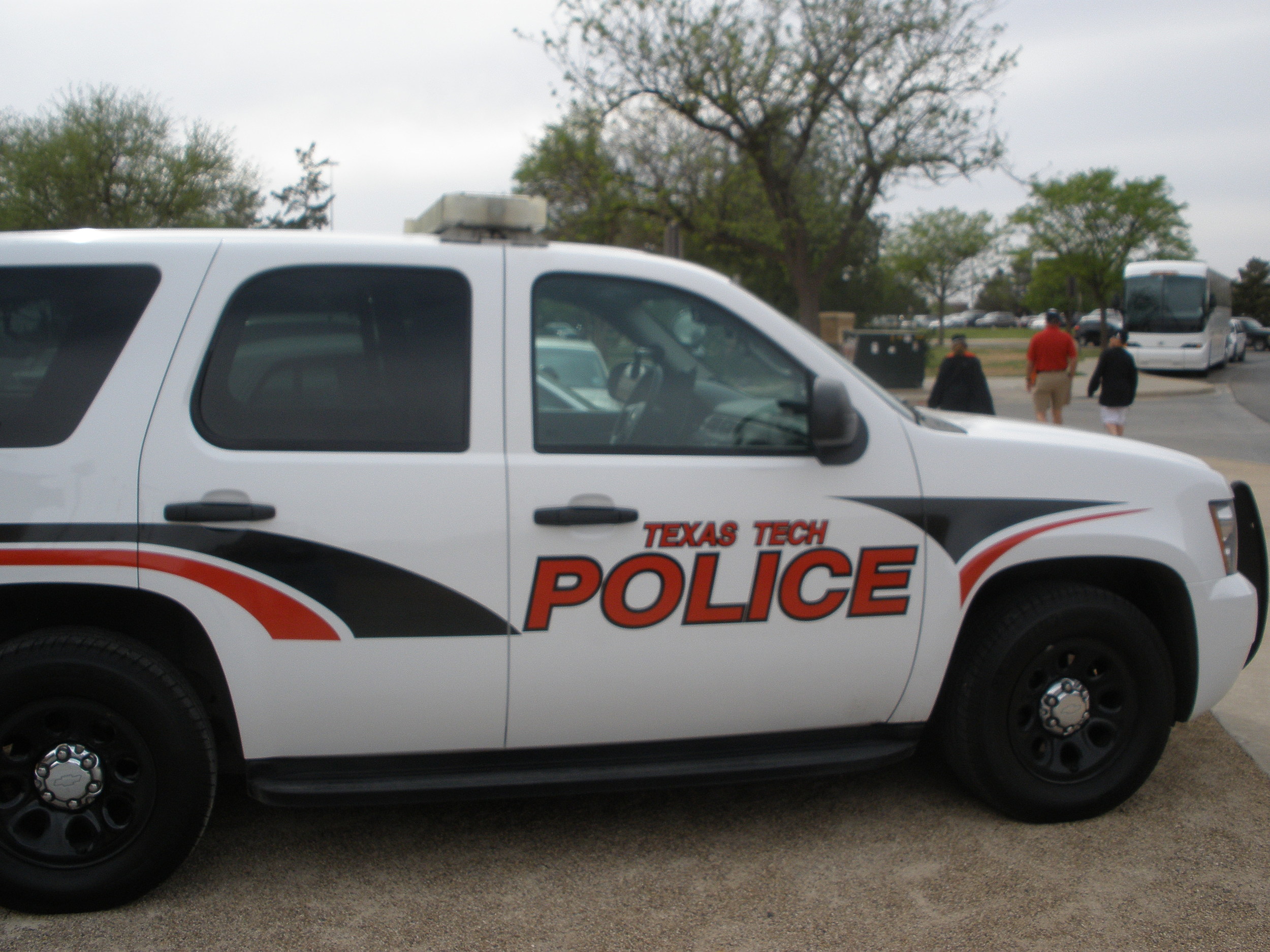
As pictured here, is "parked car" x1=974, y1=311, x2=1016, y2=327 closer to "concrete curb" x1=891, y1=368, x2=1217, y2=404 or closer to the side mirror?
"concrete curb" x1=891, y1=368, x2=1217, y2=404

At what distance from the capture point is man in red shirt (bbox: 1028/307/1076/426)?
1412cm

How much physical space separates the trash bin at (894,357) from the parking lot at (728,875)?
21.1 meters

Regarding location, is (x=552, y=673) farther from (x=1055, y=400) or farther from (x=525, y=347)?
(x=1055, y=400)

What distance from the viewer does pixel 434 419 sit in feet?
9.85

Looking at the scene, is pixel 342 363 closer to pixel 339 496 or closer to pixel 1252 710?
pixel 339 496

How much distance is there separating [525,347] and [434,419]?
33cm

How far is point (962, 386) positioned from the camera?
1130 cm

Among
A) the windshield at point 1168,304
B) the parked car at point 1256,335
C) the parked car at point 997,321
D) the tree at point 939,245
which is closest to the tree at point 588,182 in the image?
the windshield at point 1168,304

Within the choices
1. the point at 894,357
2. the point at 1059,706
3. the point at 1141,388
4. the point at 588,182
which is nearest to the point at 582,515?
the point at 1059,706

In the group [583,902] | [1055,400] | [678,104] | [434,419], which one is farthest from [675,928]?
[678,104]

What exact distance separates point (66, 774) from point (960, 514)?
8.63 ft

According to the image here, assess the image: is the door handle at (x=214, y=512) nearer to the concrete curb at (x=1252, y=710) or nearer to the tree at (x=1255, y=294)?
the concrete curb at (x=1252, y=710)

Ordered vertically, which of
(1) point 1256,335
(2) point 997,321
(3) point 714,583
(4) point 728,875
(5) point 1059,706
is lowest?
(4) point 728,875

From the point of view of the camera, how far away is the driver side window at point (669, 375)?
313 cm
